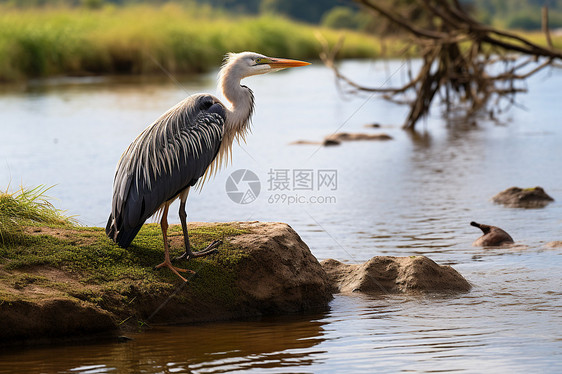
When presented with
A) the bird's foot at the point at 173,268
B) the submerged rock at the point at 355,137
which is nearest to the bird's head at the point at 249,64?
the bird's foot at the point at 173,268

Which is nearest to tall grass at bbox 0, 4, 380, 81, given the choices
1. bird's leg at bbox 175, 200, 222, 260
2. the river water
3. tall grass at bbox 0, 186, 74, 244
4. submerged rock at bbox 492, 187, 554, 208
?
the river water

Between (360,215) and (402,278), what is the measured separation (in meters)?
3.43

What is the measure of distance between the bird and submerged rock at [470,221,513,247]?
2818 millimetres

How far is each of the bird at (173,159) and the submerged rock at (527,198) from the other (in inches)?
180

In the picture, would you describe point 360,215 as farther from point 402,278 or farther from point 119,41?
point 119,41

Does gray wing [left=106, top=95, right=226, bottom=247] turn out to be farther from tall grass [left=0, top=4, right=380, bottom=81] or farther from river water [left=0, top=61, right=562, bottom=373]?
tall grass [left=0, top=4, right=380, bottom=81]

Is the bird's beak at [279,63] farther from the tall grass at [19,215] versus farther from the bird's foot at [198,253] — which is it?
the tall grass at [19,215]

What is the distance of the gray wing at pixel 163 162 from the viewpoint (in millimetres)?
5820

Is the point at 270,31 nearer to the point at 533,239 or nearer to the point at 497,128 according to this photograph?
the point at 497,128

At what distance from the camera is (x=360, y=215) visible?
9.70m

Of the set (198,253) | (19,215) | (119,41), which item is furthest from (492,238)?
(119,41)

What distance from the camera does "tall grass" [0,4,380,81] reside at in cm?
3017

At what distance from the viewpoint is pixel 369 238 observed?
8.52 meters

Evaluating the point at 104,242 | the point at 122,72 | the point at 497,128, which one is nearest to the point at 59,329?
the point at 104,242
